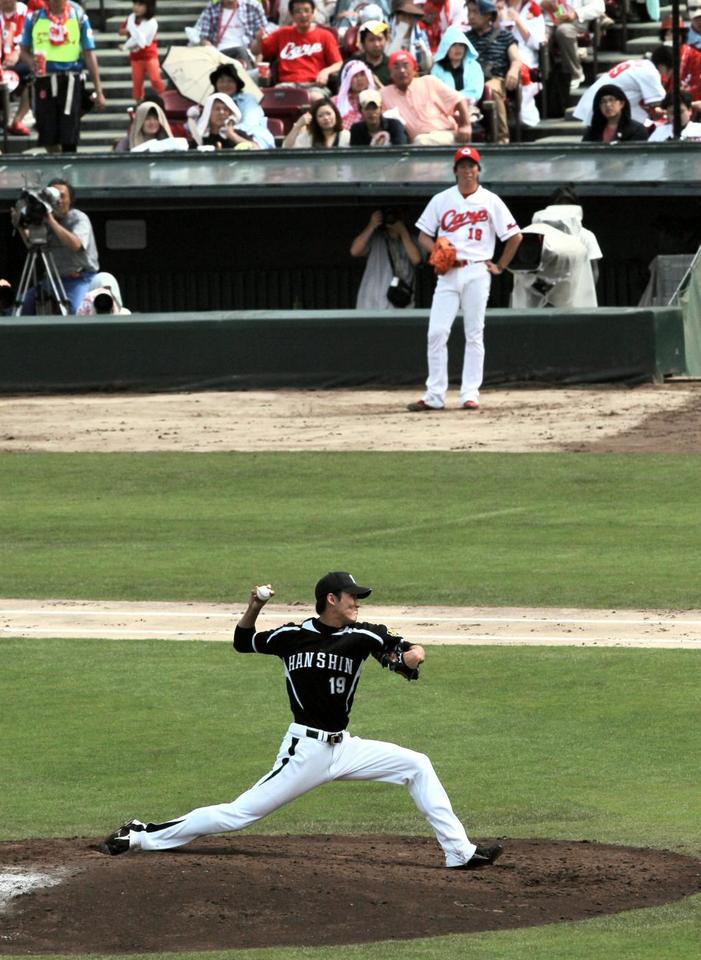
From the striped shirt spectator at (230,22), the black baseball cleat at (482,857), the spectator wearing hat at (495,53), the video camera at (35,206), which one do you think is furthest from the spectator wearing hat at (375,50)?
the black baseball cleat at (482,857)

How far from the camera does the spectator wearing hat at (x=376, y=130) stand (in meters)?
23.1

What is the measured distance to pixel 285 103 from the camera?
24859 mm

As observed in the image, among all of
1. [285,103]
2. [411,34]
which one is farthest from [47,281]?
[411,34]

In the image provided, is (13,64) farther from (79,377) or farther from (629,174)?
(629,174)

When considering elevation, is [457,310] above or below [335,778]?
above

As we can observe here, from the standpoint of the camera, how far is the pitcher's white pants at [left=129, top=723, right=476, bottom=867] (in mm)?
7492

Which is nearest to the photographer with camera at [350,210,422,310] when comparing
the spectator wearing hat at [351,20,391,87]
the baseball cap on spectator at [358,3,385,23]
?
the spectator wearing hat at [351,20,391,87]

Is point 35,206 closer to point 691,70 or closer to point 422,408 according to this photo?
point 422,408

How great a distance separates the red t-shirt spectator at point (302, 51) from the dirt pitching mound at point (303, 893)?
1768cm

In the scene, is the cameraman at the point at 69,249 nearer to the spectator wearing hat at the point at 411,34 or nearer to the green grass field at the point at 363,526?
the green grass field at the point at 363,526

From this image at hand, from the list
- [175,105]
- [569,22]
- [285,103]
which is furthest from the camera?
[175,105]

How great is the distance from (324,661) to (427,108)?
16.8m

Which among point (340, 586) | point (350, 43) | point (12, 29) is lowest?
point (340, 586)

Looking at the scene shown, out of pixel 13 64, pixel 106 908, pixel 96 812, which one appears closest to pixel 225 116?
pixel 13 64
